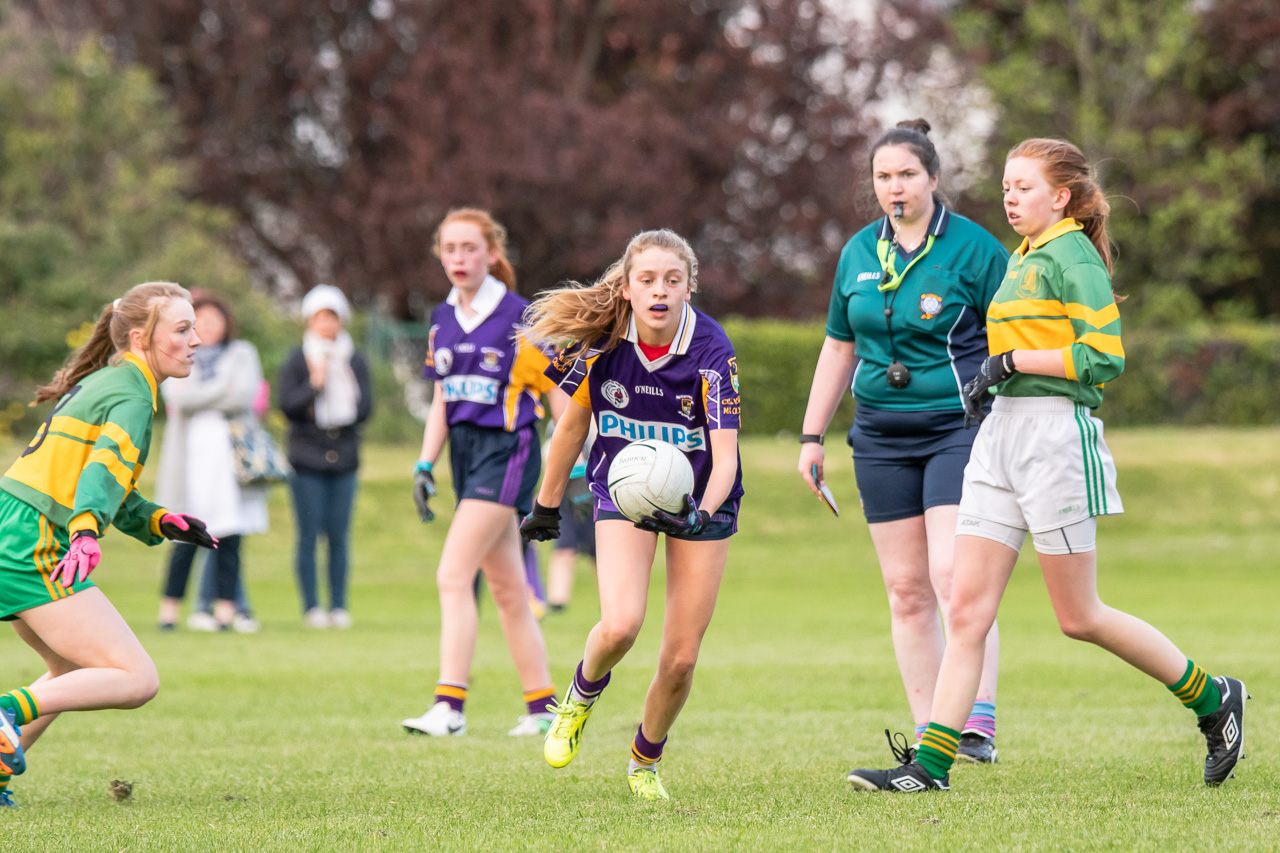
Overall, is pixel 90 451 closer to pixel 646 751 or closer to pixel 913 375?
pixel 646 751

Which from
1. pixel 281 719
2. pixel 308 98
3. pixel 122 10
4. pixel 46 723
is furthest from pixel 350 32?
pixel 46 723

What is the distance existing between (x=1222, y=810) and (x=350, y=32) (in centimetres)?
2584

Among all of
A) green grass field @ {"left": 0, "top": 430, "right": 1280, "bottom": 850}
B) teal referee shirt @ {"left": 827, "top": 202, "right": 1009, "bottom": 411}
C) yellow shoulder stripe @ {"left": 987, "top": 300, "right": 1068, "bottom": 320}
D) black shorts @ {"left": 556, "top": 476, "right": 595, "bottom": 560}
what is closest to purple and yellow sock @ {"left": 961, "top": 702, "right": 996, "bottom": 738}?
green grass field @ {"left": 0, "top": 430, "right": 1280, "bottom": 850}

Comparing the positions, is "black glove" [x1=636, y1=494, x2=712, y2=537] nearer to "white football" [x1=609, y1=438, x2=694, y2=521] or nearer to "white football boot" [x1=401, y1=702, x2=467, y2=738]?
"white football" [x1=609, y1=438, x2=694, y2=521]

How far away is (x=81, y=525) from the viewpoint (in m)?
5.05

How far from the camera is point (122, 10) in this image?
91.6 ft

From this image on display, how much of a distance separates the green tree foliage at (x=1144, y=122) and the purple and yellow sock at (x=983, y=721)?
2495cm

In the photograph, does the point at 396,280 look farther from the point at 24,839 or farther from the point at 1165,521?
the point at 24,839

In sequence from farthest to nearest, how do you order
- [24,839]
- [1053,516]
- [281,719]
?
[281,719] < [1053,516] < [24,839]

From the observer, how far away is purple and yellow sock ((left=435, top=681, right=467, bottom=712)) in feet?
24.2

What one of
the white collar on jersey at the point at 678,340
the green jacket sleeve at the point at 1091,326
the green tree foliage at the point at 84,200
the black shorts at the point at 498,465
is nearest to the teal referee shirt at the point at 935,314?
the green jacket sleeve at the point at 1091,326

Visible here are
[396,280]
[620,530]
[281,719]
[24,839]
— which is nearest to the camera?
[24,839]

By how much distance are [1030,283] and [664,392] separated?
1.34m

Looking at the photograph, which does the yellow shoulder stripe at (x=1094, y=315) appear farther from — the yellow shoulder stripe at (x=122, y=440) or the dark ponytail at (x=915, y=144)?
the yellow shoulder stripe at (x=122, y=440)
